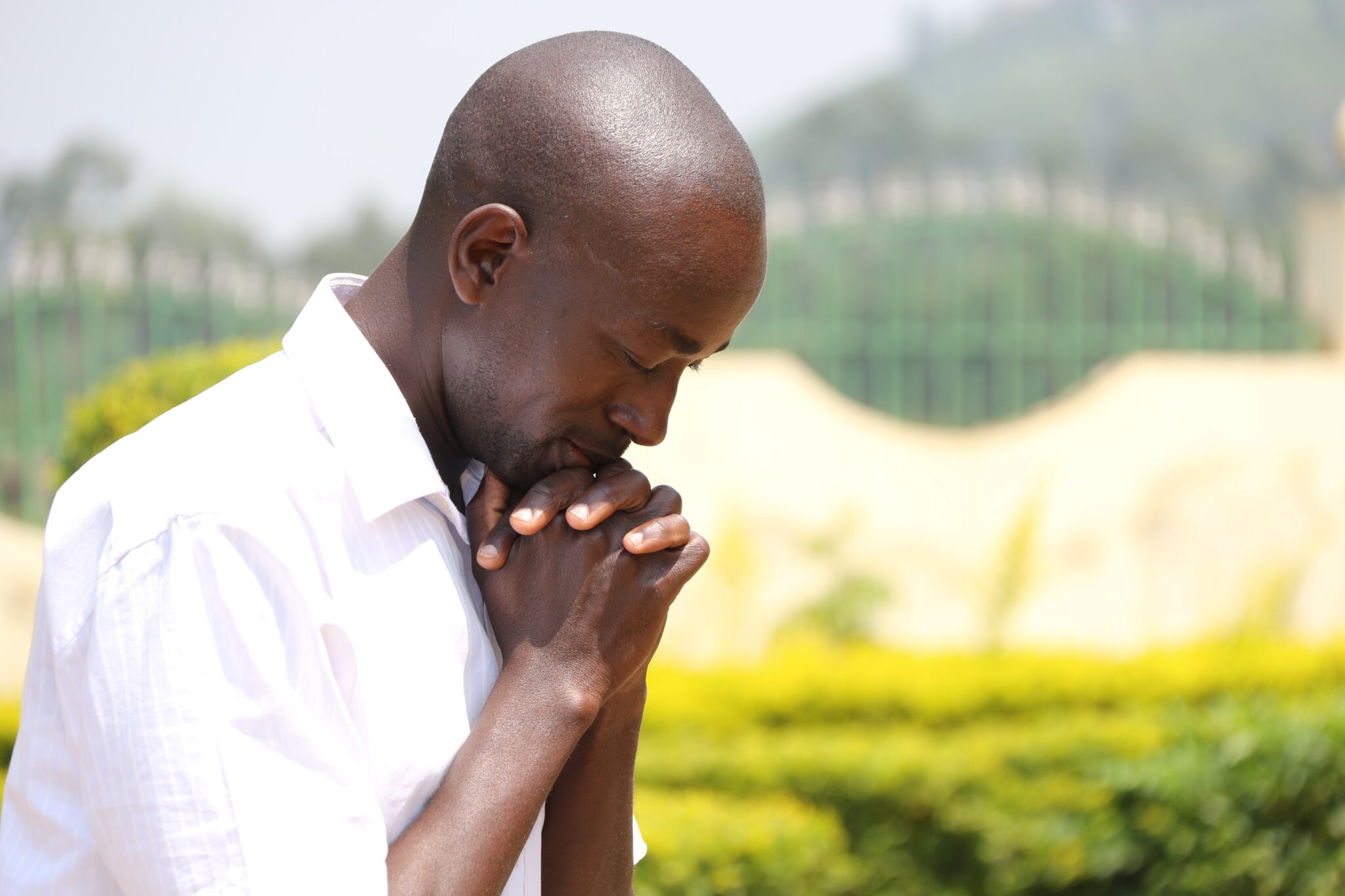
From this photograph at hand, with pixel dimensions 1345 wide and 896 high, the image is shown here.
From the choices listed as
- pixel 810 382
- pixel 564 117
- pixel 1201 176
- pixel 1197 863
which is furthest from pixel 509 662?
pixel 1201 176

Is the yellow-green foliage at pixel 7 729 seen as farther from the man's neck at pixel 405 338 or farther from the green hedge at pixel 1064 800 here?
the man's neck at pixel 405 338

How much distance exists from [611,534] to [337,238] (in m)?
9.14

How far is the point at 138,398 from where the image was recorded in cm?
498

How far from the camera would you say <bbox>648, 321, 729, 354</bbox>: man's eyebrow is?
1.38 metres

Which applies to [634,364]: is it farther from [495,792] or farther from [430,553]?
[495,792]

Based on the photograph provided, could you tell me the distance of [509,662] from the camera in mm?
1364

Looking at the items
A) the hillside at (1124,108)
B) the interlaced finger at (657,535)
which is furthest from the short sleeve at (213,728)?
the hillside at (1124,108)

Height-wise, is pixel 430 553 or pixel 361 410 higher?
pixel 361 410

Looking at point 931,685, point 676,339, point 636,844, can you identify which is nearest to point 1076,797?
point 931,685

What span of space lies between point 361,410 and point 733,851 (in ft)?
9.52

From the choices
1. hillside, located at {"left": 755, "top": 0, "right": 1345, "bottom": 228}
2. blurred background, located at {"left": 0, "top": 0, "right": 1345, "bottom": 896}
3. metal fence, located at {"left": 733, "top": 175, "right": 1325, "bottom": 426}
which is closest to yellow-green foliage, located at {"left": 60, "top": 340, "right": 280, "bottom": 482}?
blurred background, located at {"left": 0, "top": 0, "right": 1345, "bottom": 896}

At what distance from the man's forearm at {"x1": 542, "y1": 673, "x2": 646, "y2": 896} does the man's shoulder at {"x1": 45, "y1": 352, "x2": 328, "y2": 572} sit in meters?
0.49

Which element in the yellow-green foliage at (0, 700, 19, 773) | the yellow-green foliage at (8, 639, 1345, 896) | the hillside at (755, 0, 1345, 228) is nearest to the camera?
the yellow-green foliage at (8, 639, 1345, 896)

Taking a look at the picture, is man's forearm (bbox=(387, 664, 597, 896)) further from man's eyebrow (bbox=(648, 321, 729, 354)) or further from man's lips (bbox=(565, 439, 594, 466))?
man's eyebrow (bbox=(648, 321, 729, 354))
